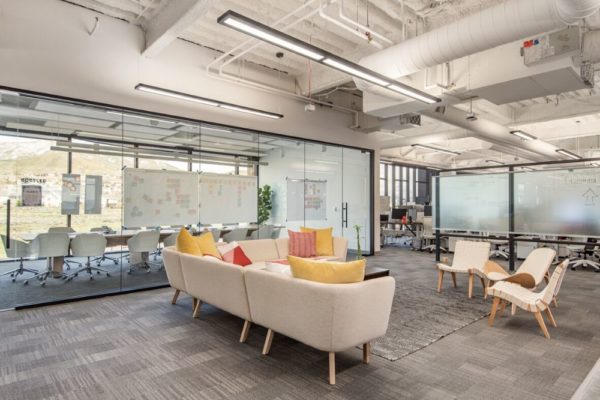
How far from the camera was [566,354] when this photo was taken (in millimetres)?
3348

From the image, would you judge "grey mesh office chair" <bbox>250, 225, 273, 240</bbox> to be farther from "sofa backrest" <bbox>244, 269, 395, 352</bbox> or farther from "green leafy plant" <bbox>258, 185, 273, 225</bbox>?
"sofa backrest" <bbox>244, 269, 395, 352</bbox>

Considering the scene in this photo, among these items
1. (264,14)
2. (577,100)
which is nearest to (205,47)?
(264,14)

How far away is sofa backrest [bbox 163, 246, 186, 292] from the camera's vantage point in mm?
4477

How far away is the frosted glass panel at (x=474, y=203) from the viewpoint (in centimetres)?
759

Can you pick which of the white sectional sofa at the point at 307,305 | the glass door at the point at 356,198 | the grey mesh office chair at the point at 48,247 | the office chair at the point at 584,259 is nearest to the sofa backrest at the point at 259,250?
the white sectional sofa at the point at 307,305

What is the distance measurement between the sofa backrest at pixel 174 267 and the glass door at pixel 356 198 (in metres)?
5.43

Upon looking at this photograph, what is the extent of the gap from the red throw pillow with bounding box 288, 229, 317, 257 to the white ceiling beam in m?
3.56

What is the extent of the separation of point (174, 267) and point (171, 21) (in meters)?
3.11

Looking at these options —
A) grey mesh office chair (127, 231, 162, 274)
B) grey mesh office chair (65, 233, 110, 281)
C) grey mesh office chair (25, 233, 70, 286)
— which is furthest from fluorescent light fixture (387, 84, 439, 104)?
grey mesh office chair (25, 233, 70, 286)

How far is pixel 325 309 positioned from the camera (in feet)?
8.95

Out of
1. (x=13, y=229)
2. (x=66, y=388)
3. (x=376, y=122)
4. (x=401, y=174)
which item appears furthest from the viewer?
(x=401, y=174)

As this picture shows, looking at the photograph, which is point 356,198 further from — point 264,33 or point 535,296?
point 264,33

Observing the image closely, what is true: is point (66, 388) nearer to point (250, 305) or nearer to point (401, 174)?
point (250, 305)

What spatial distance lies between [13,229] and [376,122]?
7.26m
